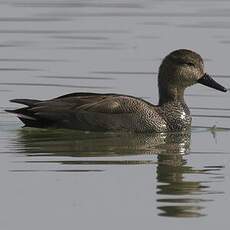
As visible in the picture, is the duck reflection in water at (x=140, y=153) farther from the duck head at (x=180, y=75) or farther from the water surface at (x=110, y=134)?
the duck head at (x=180, y=75)

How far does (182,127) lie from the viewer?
1736 centimetres

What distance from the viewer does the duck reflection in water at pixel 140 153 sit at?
12634mm

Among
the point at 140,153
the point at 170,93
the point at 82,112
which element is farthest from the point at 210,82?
the point at 140,153

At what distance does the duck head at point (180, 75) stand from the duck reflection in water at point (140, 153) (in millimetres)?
777

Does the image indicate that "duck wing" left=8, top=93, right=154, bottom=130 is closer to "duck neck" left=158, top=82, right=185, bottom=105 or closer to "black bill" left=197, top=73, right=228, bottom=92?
"duck neck" left=158, top=82, right=185, bottom=105

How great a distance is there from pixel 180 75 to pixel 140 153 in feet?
8.51

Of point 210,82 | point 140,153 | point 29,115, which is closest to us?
point 140,153

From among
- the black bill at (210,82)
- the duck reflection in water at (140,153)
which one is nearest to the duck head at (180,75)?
the black bill at (210,82)

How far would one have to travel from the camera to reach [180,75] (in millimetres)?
17719

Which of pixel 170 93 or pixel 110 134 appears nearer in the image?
pixel 110 134

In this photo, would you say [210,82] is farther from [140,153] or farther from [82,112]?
[140,153]

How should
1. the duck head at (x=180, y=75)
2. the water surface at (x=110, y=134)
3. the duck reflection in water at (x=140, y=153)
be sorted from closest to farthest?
1. the water surface at (x=110, y=134)
2. the duck reflection in water at (x=140, y=153)
3. the duck head at (x=180, y=75)

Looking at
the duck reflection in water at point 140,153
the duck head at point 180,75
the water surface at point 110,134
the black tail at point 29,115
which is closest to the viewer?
the water surface at point 110,134

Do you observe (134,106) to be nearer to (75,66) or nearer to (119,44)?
(75,66)
